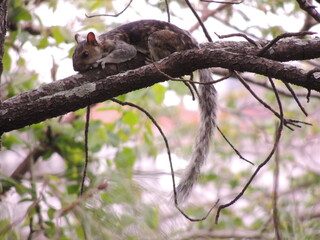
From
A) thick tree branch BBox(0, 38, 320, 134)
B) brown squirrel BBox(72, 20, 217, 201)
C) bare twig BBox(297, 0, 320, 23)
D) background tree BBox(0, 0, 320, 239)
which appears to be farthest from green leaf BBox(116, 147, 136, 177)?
bare twig BBox(297, 0, 320, 23)

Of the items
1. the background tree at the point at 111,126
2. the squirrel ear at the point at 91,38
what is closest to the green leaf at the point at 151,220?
the background tree at the point at 111,126

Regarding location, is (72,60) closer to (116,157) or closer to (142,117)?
(116,157)

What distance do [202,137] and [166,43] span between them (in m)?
0.45

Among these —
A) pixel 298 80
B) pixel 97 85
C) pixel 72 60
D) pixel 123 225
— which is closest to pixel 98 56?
pixel 72 60

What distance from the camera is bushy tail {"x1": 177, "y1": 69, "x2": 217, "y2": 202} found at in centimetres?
192

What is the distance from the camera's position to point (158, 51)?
223 cm

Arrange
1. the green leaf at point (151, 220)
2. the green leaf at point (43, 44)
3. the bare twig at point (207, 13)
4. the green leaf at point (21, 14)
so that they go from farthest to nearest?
the bare twig at point (207, 13) < the green leaf at point (43, 44) < the green leaf at point (21, 14) < the green leaf at point (151, 220)

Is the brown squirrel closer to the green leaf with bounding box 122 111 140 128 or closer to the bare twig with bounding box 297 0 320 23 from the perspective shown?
the green leaf with bounding box 122 111 140 128

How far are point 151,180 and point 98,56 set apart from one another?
0.69m

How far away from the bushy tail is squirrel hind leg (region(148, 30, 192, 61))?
151mm

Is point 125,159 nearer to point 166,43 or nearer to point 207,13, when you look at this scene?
point 166,43

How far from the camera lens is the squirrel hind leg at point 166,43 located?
2.21 metres

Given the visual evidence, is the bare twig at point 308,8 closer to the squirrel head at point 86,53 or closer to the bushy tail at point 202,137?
the bushy tail at point 202,137

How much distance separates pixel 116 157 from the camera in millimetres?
2914
